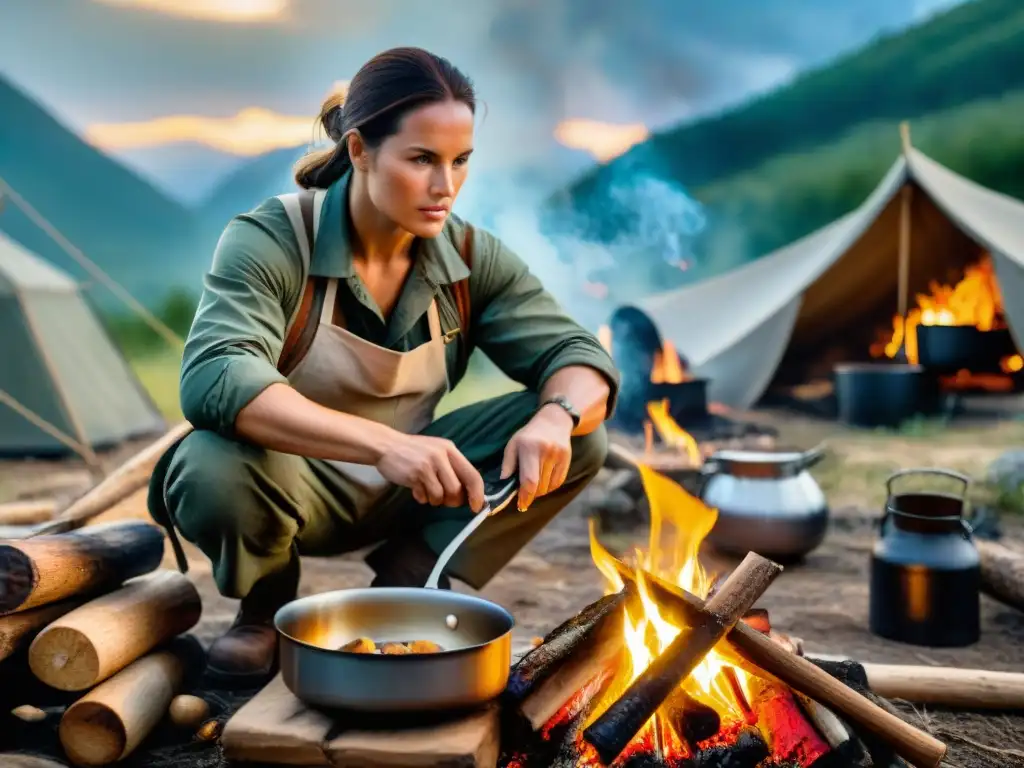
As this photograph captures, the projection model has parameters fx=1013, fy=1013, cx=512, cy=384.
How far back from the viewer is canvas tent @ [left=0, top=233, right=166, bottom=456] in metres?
6.05

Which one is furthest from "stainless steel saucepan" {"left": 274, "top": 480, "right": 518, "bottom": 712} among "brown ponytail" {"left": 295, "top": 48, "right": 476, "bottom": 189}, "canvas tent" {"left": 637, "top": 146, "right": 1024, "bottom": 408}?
"canvas tent" {"left": 637, "top": 146, "right": 1024, "bottom": 408}

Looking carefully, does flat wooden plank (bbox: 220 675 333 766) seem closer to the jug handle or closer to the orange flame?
the jug handle

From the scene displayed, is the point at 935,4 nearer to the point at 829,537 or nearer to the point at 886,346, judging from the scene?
the point at 886,346

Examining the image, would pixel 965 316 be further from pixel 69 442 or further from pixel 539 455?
pixel 539 455

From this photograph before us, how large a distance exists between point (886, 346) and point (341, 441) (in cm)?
743

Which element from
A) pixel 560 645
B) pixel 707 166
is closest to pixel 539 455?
pixel 560 645

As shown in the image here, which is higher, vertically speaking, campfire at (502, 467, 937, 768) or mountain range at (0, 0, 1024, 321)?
mountain range at (0, 0, 1024, 321)

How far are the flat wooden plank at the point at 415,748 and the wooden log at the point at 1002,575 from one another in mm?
1907

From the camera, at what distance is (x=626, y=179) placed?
14.4 m

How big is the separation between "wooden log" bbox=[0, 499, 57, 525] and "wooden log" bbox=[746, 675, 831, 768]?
2.87 metres

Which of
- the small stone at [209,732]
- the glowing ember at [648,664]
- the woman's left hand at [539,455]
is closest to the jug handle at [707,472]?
the woman's left hand at [539,455]

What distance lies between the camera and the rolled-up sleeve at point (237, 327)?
190 cm

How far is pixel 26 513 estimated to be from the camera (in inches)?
146

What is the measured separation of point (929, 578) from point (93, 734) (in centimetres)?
204
